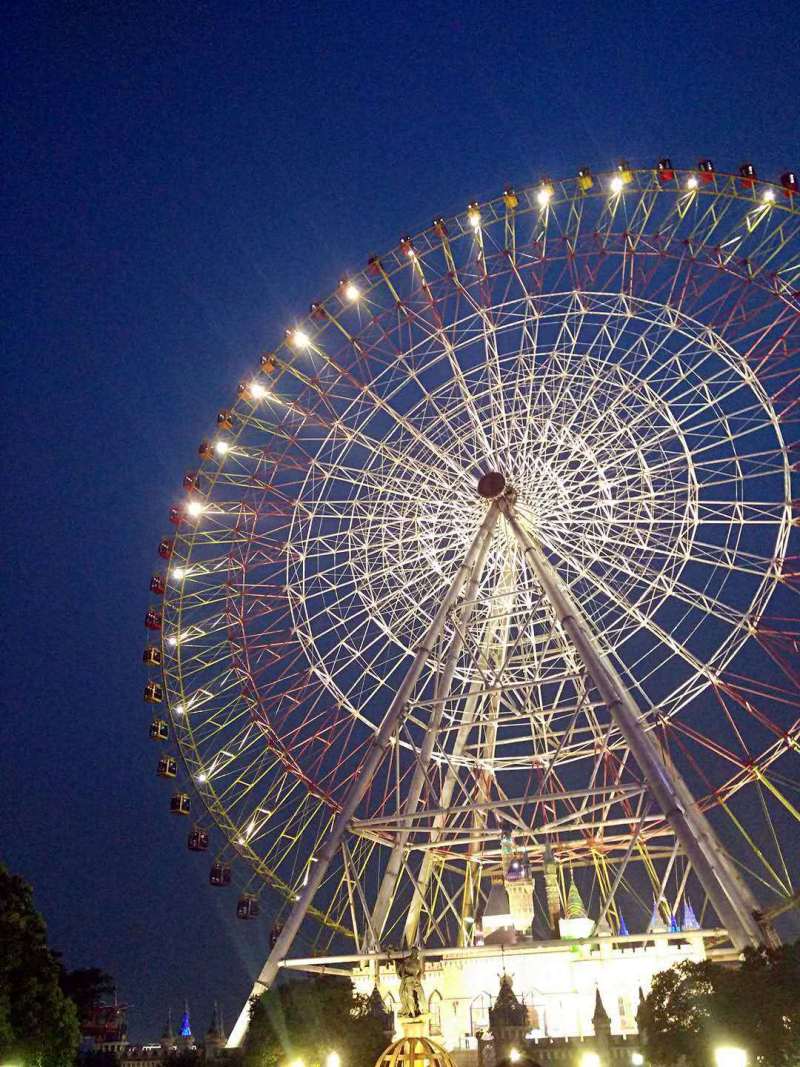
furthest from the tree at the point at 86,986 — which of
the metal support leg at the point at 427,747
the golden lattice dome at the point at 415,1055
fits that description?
the golden lattice dome at the point at 415,1055

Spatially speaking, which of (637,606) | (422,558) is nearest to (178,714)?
(422,558)

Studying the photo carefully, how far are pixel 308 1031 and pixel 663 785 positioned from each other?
16.2 metres

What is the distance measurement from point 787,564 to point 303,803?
2643cm

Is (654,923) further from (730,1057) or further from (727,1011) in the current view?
(730,1057)

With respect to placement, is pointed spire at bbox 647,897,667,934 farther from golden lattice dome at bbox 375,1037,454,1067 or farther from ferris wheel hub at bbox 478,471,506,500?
ferris wheel hub at bbox 478,471,506,500

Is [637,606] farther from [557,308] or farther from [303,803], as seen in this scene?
[303,803]

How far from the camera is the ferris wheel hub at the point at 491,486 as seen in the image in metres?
40.9

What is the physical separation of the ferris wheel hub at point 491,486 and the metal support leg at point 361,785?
0.57 m

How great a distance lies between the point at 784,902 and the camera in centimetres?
3362

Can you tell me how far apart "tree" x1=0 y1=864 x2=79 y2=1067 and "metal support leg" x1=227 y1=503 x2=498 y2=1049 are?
20.1 feet

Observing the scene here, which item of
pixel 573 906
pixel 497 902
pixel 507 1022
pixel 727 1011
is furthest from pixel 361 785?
pixel 497 902

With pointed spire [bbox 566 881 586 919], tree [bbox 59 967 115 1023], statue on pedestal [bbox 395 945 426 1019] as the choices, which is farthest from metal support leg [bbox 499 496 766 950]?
tree [bbox 59 967 115 1023]

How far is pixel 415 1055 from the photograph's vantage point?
25.2m

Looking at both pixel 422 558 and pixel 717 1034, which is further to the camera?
pixel 422 558
